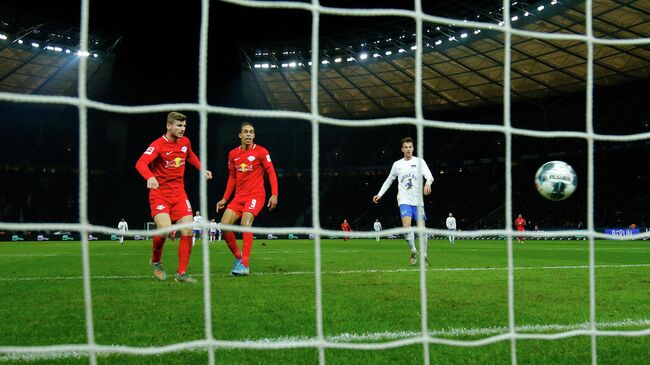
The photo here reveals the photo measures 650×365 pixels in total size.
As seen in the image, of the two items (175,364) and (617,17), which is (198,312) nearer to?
(175,364)

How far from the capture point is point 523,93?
28.3 metres

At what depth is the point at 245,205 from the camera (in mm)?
6211

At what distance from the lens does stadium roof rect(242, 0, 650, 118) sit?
802 inches

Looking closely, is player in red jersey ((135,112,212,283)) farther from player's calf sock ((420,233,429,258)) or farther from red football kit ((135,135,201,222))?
player's calf sock ((420,233,429,258))

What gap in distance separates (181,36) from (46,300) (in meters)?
23.1

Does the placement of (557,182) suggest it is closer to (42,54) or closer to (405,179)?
(405,179)

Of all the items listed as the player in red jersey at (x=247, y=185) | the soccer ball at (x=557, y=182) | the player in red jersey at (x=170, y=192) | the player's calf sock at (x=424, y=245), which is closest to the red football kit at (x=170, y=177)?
the player in red jersey at (x=170, y=192)

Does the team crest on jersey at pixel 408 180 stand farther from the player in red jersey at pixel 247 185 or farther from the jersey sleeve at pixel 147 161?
the jersey sleeve at pixel 147 161

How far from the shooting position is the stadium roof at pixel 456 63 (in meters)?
20.4

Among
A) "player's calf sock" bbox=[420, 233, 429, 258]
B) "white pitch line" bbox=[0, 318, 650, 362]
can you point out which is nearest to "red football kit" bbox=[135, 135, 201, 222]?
"player's calf sock" bbox=[420, 233, 429, 258]

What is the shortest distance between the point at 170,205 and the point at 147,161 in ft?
2.06

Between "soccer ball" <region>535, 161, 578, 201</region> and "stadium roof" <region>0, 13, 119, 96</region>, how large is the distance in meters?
22.0

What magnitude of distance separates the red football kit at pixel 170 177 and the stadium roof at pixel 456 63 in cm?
1616

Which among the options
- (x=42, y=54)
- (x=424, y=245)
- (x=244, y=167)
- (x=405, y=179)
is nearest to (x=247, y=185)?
(x=244, y=167)
